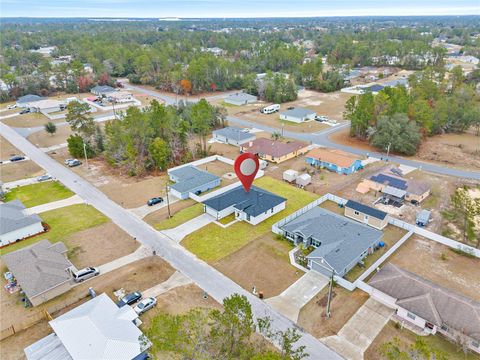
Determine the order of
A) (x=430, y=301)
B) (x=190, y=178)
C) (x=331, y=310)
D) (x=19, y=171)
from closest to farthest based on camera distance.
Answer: (x=430, y=301)
(x=331, y=310)
(x=190, y=178)
(x=19, y=171)

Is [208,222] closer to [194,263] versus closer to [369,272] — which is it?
[194,263]

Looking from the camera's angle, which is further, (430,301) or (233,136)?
(233,136)

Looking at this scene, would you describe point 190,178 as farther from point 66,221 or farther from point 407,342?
point 407,342

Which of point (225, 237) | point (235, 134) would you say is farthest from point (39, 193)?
point (235, 134)

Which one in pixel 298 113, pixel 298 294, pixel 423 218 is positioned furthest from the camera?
pixel 298 113

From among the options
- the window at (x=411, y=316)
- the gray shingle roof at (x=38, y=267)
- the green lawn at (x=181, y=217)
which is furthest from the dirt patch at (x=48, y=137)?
the window at (x=411, y=316)

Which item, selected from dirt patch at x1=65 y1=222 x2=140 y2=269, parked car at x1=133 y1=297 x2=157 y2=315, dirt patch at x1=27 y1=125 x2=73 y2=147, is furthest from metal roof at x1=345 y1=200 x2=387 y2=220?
dirt patch at x1=27 y1=125 x2=73 y2=147
